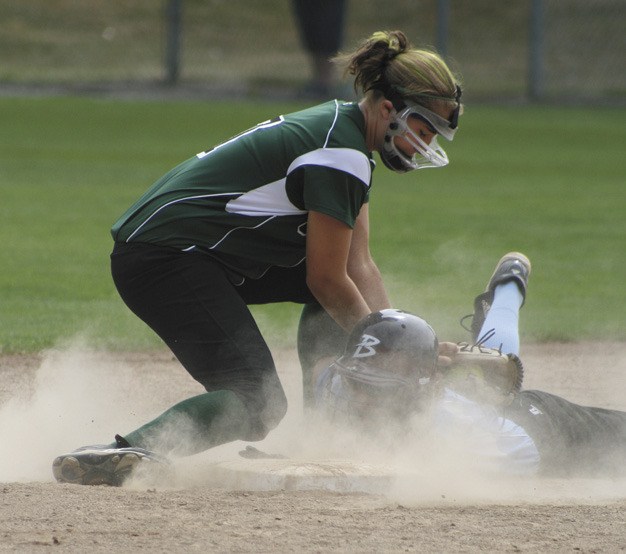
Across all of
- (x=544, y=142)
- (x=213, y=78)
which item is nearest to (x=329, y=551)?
(x=544, y=142)

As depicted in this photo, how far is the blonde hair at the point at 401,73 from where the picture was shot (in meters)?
4.68

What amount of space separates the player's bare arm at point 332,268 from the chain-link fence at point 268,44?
897 inches

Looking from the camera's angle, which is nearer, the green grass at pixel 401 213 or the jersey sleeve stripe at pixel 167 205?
the jersey sleeve stripe at pixel 167 205

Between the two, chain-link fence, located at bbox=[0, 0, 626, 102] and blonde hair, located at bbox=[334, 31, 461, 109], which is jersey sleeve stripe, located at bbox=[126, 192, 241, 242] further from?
chain-link fence, located at bbox=[0, 0, 626, 102]

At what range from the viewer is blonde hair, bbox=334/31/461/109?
15.4ft

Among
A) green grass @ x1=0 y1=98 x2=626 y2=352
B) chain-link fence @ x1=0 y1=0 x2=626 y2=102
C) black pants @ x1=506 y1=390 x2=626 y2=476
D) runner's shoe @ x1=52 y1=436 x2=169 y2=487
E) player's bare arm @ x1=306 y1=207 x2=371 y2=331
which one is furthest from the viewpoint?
chain-link fence @ x1=0 y1=0 x2=626 y2=102

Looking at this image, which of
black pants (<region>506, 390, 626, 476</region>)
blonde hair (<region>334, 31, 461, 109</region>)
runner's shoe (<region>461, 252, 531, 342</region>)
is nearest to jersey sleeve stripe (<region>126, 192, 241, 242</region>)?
blonde hair (<region>334, 31, 461, 109</region>)

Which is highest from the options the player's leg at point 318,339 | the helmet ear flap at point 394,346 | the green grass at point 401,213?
the green grass at point 401,213

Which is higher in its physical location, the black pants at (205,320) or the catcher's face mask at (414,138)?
the catcher's face mask at (414,138)

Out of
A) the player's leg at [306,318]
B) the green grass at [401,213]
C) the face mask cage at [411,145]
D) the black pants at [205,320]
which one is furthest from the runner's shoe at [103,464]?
the green grass at [401,213]

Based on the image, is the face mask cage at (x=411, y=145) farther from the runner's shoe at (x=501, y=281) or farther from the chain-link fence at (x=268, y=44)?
the chain-link fence at (x=268, y=44)

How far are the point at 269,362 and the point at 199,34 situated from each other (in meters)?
26.6

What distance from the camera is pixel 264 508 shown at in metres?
4.17

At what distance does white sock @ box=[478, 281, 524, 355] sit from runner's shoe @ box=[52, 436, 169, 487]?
2007 mm
